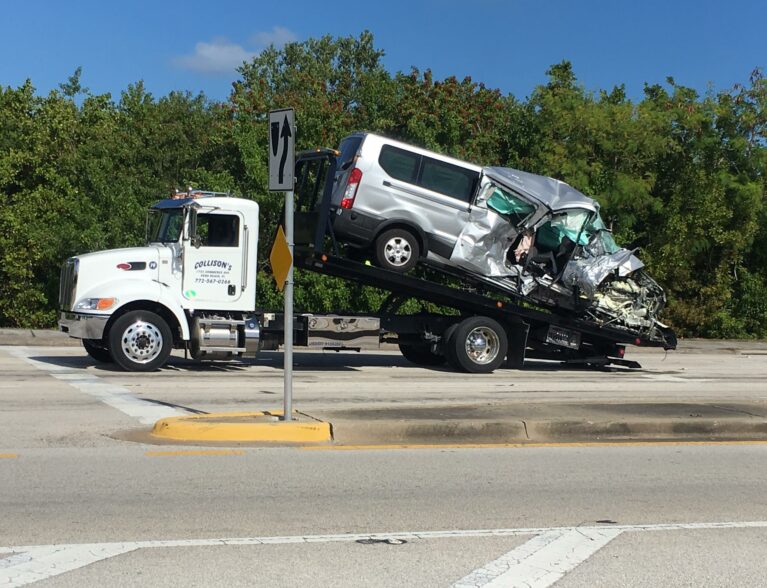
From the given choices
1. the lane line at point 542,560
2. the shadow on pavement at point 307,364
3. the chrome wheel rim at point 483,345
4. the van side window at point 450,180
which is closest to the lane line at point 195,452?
the lane line at point 542,560

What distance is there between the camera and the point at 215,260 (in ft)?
55.0

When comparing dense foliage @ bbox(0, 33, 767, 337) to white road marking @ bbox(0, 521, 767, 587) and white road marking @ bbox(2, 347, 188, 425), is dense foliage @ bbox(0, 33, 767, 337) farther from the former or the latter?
white road marking @ bbox(0, 521, 767, 587)

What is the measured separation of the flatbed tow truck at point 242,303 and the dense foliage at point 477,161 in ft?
31.1

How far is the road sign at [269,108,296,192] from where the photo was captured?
9.75m

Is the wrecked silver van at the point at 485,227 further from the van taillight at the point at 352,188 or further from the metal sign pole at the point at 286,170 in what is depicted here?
the metal sign pole at the point at 286,170

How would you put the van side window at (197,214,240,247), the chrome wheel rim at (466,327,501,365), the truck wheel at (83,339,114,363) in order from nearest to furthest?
1. the van side window at (197,214,240,247)
2. the truck wheel at (83,339,114,363)
3. the chrome wheel rim at (466,327,501,365)

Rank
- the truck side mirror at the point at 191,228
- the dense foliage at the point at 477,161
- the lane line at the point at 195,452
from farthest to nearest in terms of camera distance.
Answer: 1. the dense foliage at the point at 477,161
2. the truck side mirror at the point at 191,228
3. the lane line at the point at 195,452

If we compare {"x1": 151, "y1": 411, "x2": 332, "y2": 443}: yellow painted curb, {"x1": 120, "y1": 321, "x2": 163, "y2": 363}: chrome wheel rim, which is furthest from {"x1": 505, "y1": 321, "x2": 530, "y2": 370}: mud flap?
{"x1": 151, "y1": 411, "x2": 332, "y2": 443}: yellow painted curb

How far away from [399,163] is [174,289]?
4243mm

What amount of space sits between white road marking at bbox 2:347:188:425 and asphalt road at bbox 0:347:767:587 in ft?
0.26

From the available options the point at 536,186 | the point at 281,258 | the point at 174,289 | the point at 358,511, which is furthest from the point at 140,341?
the point at 358,511

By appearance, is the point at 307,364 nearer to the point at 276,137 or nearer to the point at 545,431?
the point at 545,431

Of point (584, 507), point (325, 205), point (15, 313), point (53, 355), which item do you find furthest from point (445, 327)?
point (15, 313)

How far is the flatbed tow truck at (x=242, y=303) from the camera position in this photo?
16.1 meters
